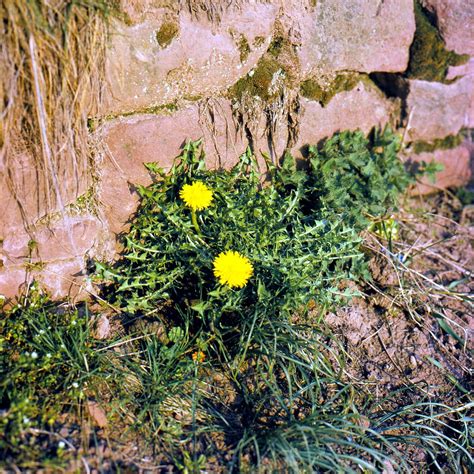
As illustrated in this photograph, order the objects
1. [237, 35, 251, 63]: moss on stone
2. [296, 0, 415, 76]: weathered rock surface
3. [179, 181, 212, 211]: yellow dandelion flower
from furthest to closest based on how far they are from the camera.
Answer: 1. [296, 0, 415, 76]: weathered rock surface
2. [237, 35, 251, 63]: moss on stone
3. [179, 181, 212, 211]: yellow dandelion flower

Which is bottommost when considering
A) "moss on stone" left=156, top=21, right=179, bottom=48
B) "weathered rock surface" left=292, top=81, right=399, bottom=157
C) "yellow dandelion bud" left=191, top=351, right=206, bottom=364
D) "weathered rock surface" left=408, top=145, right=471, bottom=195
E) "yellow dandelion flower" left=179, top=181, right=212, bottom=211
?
"yellow dandelion bud" left=191, top=351, right=206, bottom=364

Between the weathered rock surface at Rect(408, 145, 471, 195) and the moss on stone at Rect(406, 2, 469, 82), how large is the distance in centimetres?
48

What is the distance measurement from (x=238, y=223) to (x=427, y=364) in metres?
1.12

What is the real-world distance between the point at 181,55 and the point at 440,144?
6.18ft

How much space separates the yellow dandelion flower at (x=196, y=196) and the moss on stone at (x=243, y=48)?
68cm

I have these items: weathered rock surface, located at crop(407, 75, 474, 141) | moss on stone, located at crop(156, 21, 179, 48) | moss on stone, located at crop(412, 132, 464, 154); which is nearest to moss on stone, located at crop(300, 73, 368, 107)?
weathered rock surface, located at crop(407, 75, 474, 141)

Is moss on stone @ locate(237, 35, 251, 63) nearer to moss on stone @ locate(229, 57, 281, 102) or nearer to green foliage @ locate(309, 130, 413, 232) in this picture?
moss on stone @ locate(229, 57, 281, 102)

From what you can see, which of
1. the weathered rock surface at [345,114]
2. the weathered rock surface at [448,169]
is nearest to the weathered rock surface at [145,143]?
the weathered rock surface at [345,114]

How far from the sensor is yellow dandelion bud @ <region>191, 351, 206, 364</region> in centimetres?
236

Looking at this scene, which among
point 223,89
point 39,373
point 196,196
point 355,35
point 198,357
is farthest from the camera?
point 355,35

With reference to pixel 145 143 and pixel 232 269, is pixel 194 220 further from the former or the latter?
pixel 145 143

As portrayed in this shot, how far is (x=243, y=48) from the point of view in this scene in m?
2.68

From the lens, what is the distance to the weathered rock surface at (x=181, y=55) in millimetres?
2387

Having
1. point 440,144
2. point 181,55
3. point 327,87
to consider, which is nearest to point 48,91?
point 181,55
